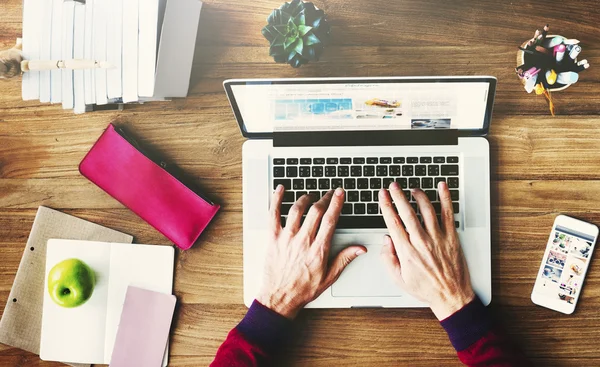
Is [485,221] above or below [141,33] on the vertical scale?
below

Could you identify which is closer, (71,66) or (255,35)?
(71,66)

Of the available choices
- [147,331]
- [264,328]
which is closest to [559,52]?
[264,328]

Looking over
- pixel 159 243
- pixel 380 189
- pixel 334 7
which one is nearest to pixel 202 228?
pixel 159 243

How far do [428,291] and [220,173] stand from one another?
1.57 ft

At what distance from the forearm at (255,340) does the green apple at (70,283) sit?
0.31 metres

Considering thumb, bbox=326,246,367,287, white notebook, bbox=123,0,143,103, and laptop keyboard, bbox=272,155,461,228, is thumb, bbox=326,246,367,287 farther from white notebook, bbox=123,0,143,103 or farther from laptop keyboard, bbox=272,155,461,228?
white notebook, bbox=123,0,143,103

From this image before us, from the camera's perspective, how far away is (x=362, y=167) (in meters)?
0.96

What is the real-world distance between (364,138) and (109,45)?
51cm

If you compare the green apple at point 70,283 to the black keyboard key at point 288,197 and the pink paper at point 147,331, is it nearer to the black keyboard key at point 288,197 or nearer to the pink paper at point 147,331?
the pink paper at point 147,331

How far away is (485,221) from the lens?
958 millimetres

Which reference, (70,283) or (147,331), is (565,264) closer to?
(147,331)

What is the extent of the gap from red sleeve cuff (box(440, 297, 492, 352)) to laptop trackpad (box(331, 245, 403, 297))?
11 centimetres

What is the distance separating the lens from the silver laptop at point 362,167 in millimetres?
921

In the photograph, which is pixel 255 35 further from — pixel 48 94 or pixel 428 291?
pixel 428 291
